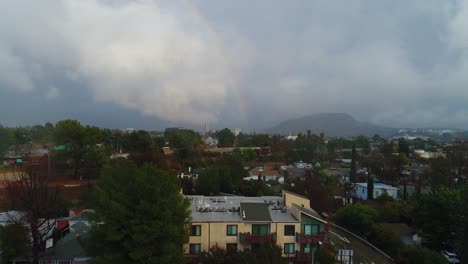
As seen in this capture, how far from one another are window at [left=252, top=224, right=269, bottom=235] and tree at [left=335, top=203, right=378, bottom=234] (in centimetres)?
929

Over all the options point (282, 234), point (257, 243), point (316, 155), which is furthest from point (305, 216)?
point (316, 155)

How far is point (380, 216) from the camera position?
2291cm

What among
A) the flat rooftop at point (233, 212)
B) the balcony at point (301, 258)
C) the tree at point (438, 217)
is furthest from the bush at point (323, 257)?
the tree at point (438, 217)

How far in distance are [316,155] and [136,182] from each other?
2176 inches

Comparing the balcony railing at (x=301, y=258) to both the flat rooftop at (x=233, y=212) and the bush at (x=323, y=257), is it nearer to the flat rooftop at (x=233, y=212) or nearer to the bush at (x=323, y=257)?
the bush at (x=323, y=257)

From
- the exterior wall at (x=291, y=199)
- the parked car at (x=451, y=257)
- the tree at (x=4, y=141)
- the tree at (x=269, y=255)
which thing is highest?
the tree at (x=4, y=141)

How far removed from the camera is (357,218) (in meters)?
20.2

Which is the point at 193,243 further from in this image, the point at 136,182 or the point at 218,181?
the point at 218,181

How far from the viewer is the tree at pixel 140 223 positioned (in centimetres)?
1044

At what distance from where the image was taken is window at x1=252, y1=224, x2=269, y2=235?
1415 centimetres

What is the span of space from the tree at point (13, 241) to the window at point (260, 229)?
10.2 meters

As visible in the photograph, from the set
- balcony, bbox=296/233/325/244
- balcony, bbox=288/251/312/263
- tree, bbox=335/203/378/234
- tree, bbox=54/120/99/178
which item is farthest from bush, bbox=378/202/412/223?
tree, bbox=54/120/99/178

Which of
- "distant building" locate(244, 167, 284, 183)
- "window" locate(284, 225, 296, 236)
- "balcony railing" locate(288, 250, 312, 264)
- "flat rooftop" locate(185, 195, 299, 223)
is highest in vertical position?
"flat rooftop" locate(185, 195, 299, 223)

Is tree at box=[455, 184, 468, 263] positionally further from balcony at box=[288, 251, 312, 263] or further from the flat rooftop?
the flat rooftop
